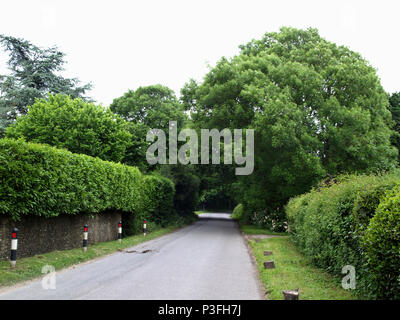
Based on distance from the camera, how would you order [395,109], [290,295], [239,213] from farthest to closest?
1. [239,213]
2. [395,109]
3. [290,295]

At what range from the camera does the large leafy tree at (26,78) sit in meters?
27.6

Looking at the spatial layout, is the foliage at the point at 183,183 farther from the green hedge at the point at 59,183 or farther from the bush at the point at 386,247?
the bush at the point at 386,247

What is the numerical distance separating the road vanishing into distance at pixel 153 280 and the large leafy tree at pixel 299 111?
10339 millimetres

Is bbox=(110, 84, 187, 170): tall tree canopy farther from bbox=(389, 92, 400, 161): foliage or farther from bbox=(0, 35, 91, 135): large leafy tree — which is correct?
bbox=(389, 92, 400, 161): foliage

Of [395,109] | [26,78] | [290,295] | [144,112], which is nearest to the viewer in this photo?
[290,295]

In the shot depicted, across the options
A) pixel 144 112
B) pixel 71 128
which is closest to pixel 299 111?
pixel 71 128

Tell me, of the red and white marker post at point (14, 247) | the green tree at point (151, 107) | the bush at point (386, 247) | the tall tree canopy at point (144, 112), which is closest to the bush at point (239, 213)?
the tall tree canopy at point (144, 112)

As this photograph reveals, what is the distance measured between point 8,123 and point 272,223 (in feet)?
72.5

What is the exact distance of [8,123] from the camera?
1075 inches

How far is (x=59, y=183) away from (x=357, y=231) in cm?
948

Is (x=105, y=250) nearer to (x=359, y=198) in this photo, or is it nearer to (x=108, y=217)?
(x=108, y=217)

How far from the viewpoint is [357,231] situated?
682cm

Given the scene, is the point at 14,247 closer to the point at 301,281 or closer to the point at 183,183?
the point at 301,281

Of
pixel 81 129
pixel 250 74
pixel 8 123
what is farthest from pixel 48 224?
pixel 8 123
